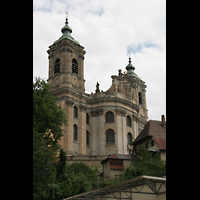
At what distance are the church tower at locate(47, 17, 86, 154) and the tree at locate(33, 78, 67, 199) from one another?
14.2m

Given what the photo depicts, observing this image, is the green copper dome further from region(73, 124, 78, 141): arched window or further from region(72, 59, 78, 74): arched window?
region(73, 124, 78, 141): arched window

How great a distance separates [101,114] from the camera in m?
56.1

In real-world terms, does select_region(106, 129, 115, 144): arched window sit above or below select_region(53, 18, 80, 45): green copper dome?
below

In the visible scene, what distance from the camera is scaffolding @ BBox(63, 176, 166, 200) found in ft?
66.0

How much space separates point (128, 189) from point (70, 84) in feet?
107

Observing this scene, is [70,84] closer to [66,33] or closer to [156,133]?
[66,33]

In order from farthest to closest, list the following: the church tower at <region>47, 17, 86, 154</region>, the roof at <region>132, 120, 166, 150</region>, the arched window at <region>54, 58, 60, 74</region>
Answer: the arched window at <region>54, 58, 60, 74</region>, the church tower at <region>47, 17, 86, 154</region>, the roof at <region>132, 120, 166, 150</region>

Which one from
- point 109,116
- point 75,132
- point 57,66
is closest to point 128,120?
point 109,116

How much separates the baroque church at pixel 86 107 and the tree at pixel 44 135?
15.8 metres

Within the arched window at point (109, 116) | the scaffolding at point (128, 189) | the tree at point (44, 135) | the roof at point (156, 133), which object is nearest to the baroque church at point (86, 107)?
the arched window at point (109, 116)

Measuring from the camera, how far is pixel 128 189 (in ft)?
71.4

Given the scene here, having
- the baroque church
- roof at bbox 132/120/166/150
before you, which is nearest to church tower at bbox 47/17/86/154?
the baroque church
